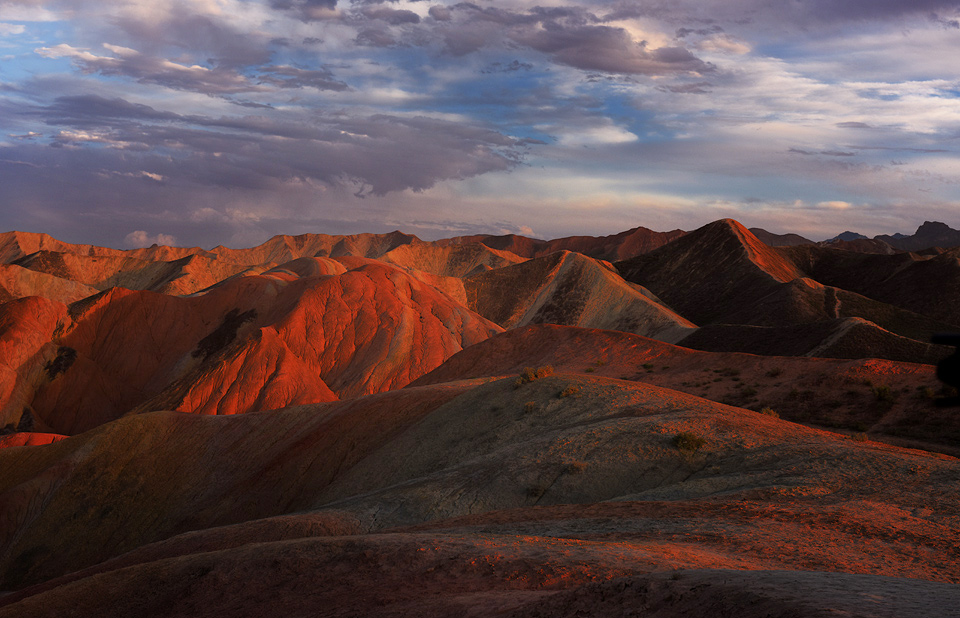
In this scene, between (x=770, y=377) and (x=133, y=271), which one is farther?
(x=133, y=271)

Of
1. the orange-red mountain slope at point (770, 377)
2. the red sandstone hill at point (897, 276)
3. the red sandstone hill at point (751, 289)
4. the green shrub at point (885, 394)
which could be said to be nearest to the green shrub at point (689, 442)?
the orange-red mountain slope at point (770, 377)

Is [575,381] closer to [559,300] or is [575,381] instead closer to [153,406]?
[153,406]

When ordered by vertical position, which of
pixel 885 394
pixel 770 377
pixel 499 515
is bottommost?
pixel 499 515

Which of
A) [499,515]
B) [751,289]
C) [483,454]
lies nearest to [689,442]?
[499,515]

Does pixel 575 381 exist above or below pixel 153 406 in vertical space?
above

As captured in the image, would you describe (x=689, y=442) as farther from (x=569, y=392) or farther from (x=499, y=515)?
(x=569, y=392)

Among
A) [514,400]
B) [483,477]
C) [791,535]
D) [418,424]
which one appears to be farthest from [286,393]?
[791,535]

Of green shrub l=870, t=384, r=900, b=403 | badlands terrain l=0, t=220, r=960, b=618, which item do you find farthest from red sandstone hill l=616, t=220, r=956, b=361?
green shrub l=870, t=384, r=900, b=403
